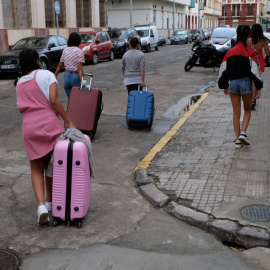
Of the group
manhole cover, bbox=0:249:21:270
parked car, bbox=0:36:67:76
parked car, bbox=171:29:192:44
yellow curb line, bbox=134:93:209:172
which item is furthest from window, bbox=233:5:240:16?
manhole cover, bbox=0:249:21:270

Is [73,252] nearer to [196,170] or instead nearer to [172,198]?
[172,198]

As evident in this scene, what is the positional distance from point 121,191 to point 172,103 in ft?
21.1

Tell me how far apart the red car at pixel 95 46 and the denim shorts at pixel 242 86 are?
52.4 ft

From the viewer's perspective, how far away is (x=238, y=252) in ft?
12.9

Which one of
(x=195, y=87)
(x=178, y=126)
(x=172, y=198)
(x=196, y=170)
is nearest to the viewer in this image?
(x=172, y=198)

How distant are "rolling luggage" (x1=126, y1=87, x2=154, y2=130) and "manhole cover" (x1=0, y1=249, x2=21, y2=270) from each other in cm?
462

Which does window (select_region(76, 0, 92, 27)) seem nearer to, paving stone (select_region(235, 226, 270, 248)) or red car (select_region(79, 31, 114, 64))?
red car (select_region(79, 31, 114, 64))

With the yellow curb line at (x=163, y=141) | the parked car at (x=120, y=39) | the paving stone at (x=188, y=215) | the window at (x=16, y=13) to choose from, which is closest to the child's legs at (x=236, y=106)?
the yellow curb line at (x=163, y=141)

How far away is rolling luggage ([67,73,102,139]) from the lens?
7422 mm

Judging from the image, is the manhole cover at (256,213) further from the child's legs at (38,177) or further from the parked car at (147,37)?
the parked car at (147,37)

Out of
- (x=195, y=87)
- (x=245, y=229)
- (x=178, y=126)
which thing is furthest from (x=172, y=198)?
(x=195, y=87)

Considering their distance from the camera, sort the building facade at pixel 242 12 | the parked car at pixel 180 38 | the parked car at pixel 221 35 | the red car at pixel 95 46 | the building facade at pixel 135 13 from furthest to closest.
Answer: the building facade at pixel 242 12, the building facade at pixel 135 13, the parked car at pixel 180 38, the red car at pixel 95 46, the parked car at pixel 221 35

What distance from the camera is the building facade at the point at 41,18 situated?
25.4m

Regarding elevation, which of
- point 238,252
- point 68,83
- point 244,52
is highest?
point 244,52
